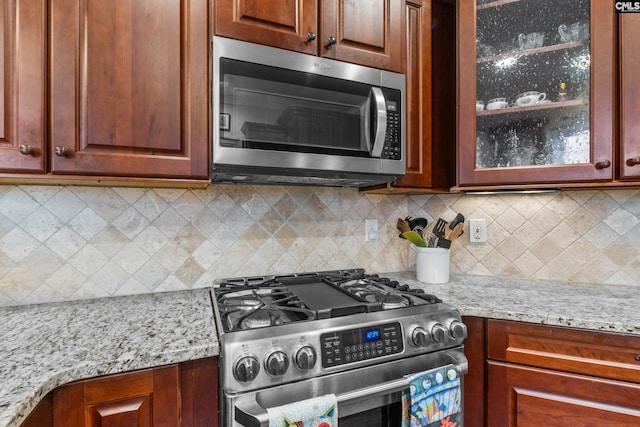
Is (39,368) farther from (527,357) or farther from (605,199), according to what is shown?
(605,199)

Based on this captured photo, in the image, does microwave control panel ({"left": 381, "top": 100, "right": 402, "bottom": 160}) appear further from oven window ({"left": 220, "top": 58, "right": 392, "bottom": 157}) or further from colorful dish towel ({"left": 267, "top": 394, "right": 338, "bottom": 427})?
colorful dish towel ({"left": 267, "top": 394, "right": 338, "bottom": 427})

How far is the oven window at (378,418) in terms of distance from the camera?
1029 mm

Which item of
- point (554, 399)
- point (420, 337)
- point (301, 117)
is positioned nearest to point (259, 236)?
point (301, 117)

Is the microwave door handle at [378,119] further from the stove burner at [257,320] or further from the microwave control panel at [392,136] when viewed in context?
the stove burner at [257,320]

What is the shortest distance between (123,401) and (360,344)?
630 millimetres

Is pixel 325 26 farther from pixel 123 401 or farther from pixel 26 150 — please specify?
pixel 123 401

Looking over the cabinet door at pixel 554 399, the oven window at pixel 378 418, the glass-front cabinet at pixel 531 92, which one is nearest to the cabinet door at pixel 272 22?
the glass-front cabinet at pixel 531 92

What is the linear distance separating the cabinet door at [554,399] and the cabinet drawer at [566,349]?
0.09 ft

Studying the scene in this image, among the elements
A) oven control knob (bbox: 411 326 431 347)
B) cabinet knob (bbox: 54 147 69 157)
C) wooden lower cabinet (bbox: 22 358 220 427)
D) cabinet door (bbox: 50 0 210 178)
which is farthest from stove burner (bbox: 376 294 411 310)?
cabinet knob (bbox: 54 147 69 157)

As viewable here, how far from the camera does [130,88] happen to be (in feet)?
3.52

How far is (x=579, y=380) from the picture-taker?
1.08 m

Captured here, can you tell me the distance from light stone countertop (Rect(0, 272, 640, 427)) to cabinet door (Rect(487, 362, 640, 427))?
176mm

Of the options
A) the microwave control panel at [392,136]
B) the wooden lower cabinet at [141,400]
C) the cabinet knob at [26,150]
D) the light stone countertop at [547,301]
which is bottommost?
the wooden lower cabinet at [141,400]

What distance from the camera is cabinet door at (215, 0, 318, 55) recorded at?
1.17 meters
